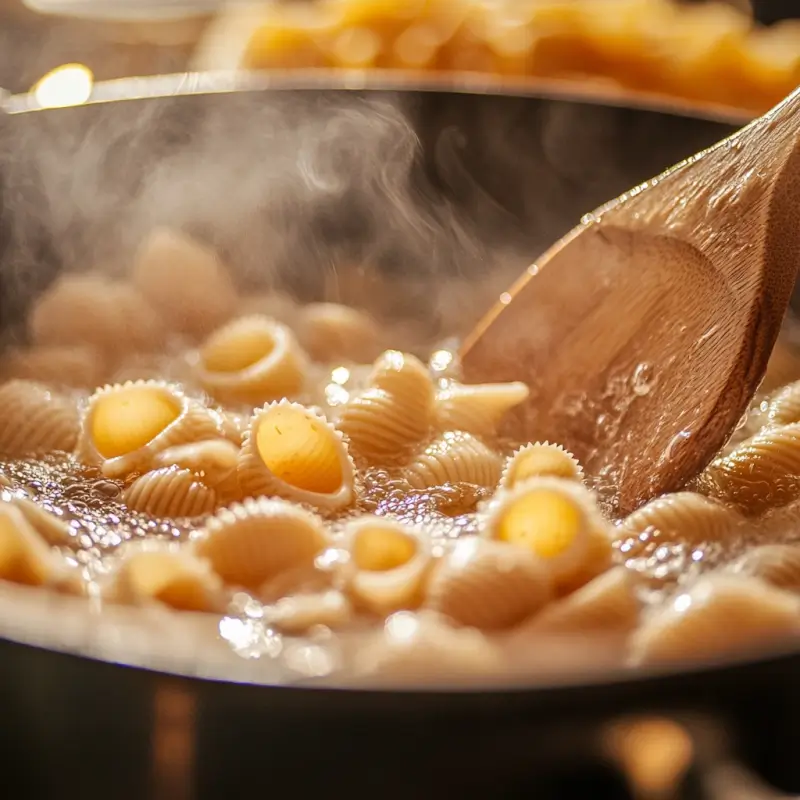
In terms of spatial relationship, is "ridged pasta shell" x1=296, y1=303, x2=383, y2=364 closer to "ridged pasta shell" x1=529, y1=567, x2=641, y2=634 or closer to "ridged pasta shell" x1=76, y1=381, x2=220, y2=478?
"ridged pasta shell" x1=76, y1=381, x2=220, y2=478

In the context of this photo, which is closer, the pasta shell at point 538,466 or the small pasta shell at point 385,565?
the small pasta shell at point 385,565

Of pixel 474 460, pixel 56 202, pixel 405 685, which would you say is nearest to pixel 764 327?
pixel 474 460

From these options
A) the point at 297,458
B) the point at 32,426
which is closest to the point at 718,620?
the point at 297,458

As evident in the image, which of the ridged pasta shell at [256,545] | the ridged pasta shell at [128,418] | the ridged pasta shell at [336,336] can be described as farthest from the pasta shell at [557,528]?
the ridged pasta shell at [336,336]

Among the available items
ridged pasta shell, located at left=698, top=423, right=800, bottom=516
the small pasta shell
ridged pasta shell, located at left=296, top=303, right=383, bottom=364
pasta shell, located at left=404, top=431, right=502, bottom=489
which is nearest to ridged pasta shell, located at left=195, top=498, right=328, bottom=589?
the small pasta shell

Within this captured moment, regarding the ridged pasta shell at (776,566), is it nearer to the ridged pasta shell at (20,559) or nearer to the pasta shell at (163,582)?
the pasta shell at (163,582)

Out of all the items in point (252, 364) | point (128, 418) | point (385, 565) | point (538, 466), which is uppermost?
point (252, 364)

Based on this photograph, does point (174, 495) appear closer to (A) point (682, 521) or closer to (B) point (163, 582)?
(B) point (163, 582)
